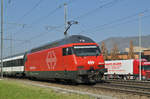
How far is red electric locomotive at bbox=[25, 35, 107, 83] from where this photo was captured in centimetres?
1747

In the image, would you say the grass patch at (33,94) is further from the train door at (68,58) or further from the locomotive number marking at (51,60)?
the locomotive number marking at (51,60)

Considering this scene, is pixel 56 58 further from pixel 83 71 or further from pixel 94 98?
pixel 94 98

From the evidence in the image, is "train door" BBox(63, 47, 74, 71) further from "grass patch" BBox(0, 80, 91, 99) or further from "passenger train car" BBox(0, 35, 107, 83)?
"grass patch" BBox(0, 80, 91, 99)

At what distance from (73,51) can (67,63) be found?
3.56 feet

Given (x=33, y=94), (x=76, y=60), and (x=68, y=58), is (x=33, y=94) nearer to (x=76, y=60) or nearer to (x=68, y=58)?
(x=76, y=60)

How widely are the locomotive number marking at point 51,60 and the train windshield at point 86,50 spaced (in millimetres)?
3259

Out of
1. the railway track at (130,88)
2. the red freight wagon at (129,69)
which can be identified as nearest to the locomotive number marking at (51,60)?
the railway track at (130,88)

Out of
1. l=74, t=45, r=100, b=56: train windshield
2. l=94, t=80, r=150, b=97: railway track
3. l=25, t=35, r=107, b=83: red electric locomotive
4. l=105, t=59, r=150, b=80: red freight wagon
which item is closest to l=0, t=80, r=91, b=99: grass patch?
l=94, t=80, r=150, b=97: railway track

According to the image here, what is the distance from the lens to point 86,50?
18.5 meters

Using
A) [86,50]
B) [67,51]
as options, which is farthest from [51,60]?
[86,50]

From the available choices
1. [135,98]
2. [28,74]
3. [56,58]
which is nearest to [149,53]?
[28,74]

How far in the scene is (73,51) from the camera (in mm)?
18062

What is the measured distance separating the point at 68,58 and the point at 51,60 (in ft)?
12.4

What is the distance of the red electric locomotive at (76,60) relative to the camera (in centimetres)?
1747
